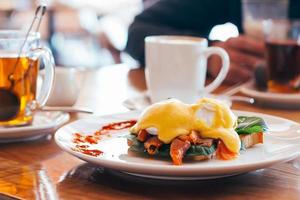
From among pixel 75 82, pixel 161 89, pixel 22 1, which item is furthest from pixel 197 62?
pixel 22 1

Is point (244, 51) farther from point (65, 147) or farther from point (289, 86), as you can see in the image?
point (65, 147)

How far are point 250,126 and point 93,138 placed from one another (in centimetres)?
21

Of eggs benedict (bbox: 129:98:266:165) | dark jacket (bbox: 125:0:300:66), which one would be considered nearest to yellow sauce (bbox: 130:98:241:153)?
eggs benedict (bbox: 129:98:266:165)

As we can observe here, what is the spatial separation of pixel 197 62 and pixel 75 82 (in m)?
0.24

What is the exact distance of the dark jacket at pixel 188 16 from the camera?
2.06 m

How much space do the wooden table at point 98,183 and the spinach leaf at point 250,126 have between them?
51 mm

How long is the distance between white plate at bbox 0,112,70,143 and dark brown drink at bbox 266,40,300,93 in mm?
539

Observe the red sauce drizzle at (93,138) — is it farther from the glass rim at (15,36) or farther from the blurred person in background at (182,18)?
the blurred person in background at (182,18)

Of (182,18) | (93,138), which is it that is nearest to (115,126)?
(93,138)

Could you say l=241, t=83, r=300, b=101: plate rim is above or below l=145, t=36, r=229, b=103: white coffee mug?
below

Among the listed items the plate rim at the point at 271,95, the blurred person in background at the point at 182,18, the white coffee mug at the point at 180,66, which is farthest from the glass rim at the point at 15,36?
the blurred person in background at the point at 182,18

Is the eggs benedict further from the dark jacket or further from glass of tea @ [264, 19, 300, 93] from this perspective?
the dark jacket

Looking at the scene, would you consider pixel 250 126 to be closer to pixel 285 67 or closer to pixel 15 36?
pixel 15 36

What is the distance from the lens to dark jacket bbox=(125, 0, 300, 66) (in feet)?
6.75
